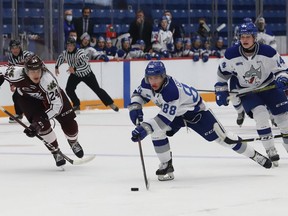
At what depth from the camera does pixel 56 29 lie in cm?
1470

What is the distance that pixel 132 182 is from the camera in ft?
22.8

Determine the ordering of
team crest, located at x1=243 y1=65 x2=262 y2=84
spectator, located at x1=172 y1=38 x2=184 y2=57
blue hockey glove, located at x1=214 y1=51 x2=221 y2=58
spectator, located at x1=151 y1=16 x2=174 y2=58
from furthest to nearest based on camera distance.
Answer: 1. blue hockey glove, located at x1=214 y1=51 x2=221 y2=58
2. spectator, located at x1=172 y1=38 x2=184 y2=57
3. spectator, located at x1=151 y1=16 x2=174 y2=58
4. team crest, located at x1=243 y1=65 x2=262 y2=84

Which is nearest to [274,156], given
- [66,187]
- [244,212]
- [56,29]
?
[66,187]

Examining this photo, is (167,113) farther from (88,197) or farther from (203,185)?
(88,197)

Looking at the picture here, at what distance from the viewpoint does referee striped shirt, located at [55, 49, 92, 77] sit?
13797mm

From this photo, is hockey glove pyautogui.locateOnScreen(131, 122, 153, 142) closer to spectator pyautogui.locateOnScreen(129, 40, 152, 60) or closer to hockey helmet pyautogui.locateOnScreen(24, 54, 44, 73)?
hockey helmet pyautogui.locateOnScreen(24, 54, 44, 73)

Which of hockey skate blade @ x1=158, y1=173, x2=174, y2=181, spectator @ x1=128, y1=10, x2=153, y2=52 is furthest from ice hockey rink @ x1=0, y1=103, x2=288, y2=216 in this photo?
spectator @ x1=128, y1=10, x2=153, y2=52

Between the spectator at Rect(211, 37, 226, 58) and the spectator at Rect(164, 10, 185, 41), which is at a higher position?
the spectator at Rect(164, 10, 185, 41)

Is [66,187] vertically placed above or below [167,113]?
below

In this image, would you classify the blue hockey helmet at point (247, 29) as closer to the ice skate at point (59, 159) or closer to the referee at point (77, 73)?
the ice skate at point (59, 159)

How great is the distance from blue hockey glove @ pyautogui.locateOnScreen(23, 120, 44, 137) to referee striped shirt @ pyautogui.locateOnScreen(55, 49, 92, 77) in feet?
19.8

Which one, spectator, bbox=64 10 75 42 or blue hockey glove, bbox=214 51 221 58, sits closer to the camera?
spectator, bbox=64 10 75 42

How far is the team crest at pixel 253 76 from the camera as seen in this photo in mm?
7992

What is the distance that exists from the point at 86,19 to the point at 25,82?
285 inches
